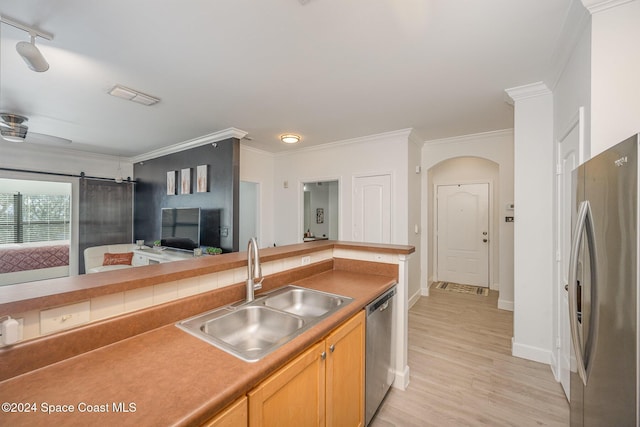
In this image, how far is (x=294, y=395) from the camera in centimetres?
102

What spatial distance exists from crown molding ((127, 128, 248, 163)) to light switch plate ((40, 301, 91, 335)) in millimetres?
3227

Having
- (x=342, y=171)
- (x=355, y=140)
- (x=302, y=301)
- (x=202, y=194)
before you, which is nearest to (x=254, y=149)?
(x=202, y=194)

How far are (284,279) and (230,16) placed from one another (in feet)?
5.74

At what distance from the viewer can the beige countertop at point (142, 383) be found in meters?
0.67

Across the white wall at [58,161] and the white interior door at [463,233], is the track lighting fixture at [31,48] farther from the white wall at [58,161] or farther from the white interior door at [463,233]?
the white interior door at [463,233]

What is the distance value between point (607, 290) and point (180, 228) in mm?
5054

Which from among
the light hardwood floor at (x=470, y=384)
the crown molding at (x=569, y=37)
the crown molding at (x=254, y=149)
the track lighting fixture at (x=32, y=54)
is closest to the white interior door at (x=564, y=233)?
the light hardwood floor at (x=470, y=384)

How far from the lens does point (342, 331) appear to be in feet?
4.37

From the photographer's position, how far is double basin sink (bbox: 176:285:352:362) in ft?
3.88

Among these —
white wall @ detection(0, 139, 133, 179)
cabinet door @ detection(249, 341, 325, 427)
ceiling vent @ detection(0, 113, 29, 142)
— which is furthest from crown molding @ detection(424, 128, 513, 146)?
white wall @ detection(0, 139, 133, 179)

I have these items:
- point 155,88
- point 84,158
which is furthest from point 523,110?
point 84,158

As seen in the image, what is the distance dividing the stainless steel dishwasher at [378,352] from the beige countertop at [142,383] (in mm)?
685

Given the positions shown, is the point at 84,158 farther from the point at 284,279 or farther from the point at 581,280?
the point at 581,280

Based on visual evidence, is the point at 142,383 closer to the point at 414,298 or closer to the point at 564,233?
the point at 564,233
